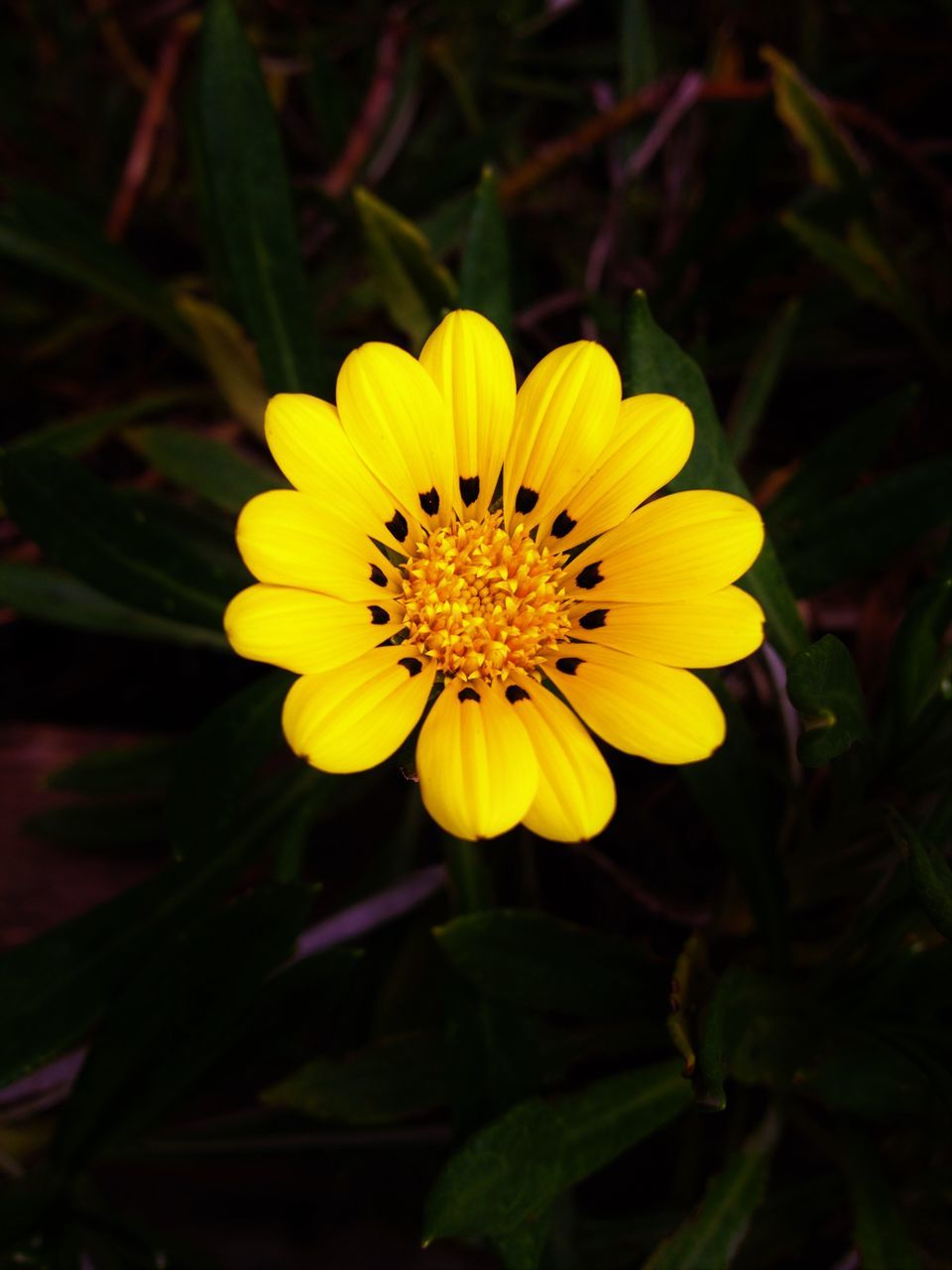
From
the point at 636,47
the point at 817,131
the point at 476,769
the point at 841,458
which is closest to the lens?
the point at 476,769

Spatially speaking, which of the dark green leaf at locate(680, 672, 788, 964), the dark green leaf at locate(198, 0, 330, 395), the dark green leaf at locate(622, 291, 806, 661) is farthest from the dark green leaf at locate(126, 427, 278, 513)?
the dark green leaf at locate(680, 672, 788, 964)

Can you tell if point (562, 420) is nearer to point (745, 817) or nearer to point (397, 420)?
point (397, 420)

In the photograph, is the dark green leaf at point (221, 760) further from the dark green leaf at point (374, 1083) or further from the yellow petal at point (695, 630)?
the yellow petal at point (695, 630)

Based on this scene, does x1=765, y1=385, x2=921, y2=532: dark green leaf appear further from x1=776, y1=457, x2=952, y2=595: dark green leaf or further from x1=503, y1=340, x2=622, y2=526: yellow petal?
x1=503, y1=340, x2=622, y2=526: yellow petal

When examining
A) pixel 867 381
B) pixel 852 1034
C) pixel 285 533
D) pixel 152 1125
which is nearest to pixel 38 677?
pixel 152 1125

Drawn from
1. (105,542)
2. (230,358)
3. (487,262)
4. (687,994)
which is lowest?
(687,994)

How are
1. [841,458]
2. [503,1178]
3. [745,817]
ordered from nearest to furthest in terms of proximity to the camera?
[503,1178], [745,817], [841,458]

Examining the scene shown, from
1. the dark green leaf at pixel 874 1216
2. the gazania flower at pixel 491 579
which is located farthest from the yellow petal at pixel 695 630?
the dark green leaf at pixel 874 1216

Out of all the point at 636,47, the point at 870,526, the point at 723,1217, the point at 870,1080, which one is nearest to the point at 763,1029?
the point at 870,1080
